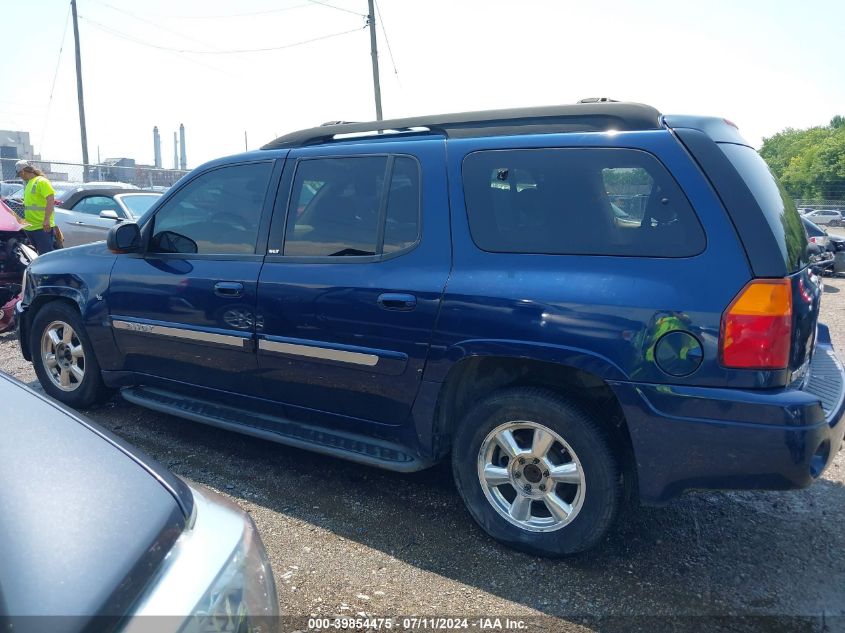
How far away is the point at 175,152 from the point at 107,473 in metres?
62.2

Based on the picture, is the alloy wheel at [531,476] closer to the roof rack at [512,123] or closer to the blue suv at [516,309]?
the blue suv at [516,309]

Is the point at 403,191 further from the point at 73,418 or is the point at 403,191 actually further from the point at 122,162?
the point at 122,162

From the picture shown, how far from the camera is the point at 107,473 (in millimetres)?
1673

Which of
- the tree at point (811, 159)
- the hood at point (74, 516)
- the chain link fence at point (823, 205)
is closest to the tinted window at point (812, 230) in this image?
the hood at point (74, 516)

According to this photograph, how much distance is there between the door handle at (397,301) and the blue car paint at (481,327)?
2cm

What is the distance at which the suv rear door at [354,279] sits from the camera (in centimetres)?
323

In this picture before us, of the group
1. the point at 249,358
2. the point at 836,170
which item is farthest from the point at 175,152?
the point at 249,358

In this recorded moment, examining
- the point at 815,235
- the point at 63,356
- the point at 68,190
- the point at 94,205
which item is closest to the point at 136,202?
the point at 94,205

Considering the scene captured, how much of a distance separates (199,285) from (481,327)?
6.15ft

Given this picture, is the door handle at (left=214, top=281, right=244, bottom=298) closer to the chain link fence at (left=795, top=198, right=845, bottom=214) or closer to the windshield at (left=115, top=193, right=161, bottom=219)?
the windshield at (left=115, top=193, right=161, bottom=219)

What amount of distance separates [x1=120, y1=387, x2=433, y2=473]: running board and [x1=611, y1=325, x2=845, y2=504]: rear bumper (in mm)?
1114

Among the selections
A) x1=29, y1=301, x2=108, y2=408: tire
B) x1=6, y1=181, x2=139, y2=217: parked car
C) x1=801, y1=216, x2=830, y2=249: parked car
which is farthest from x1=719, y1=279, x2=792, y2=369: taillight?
x1=801, y1=216, x2=830, y2=249: parked car

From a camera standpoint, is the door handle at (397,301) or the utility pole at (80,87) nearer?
the door handle at (397,301)

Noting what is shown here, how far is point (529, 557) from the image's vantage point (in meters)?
3.06
